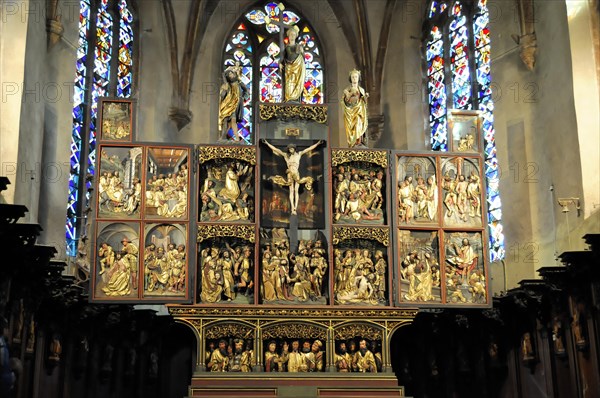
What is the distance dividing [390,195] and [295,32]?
401 centimetres

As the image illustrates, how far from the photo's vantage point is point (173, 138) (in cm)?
2553

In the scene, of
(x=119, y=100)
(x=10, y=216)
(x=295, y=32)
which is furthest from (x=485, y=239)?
(x=10, y=216)

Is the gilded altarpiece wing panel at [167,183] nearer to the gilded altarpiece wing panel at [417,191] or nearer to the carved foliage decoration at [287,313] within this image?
the carved foliage decoration at [287,313]

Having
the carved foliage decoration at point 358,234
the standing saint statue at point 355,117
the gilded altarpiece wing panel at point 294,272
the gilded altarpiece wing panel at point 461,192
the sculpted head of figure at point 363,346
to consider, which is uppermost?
the standing saint statue at point 355,117

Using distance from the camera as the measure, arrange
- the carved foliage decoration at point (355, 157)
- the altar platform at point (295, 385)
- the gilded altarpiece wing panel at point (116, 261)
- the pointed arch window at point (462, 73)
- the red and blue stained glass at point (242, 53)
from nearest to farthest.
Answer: the altar platform at point (295, 385)
the gilded altarpiece wing panel at point (116, 261)
the carved foliage decoration at point (355, 157)
the pointed arch window at point (462, 73)
the red and blue stained glass at point (242, 53)

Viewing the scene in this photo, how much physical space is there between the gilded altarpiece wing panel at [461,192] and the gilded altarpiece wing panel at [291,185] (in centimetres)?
245

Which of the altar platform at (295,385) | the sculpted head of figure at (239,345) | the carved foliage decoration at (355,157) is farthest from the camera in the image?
the carved foliage decoration at (355,157)

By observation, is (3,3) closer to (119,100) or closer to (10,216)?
(119,100)

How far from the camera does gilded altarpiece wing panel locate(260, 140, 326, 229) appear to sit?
19.5m

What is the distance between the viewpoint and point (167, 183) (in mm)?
19234

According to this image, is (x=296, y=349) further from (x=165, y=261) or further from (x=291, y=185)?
(x=291, y=185)

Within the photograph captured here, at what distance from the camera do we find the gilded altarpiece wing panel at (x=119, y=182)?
18.9m

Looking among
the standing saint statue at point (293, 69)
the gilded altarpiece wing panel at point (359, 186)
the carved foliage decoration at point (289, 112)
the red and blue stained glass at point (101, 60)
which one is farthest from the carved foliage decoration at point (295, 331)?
the red and blue stained glass at point (101, 60)

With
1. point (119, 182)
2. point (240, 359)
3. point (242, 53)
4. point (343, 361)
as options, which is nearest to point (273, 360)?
point (240, 359)
